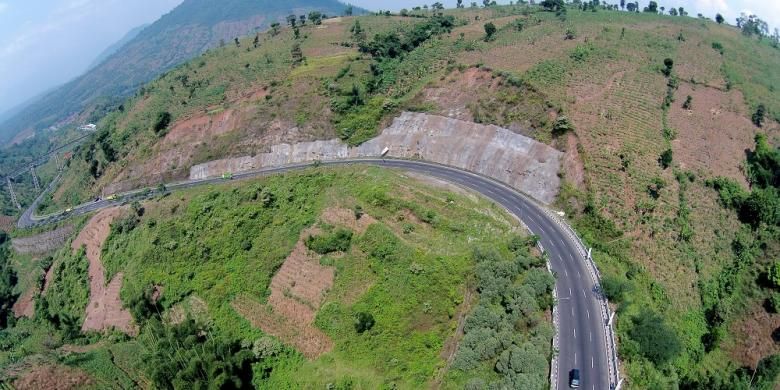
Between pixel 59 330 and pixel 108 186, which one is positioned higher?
pixel 108 186

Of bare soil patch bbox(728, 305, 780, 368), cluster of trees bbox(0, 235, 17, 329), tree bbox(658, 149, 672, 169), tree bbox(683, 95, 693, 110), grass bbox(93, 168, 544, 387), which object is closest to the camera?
grass bbox(93, 168, 544, 387)

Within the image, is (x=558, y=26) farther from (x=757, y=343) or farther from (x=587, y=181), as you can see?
(x=757, y=343)

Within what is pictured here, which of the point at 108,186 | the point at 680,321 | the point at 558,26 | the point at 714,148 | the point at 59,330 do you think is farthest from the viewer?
the point at 558,26

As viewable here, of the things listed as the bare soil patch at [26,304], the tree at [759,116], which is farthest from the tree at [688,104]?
the bare soil patch at [26,304]

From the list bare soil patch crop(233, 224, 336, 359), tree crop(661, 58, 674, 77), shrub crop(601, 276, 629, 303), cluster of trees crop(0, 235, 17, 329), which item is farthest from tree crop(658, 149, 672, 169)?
cluster of trees crop(0, 235, 17, 329)

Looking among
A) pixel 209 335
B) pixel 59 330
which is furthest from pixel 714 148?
pixel 59 330

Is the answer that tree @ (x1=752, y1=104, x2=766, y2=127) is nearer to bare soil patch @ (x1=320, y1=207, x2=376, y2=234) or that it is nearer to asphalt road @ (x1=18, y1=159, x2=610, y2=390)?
asphalt road @ (x1=18, y1=159, x2=610, y2=390)
